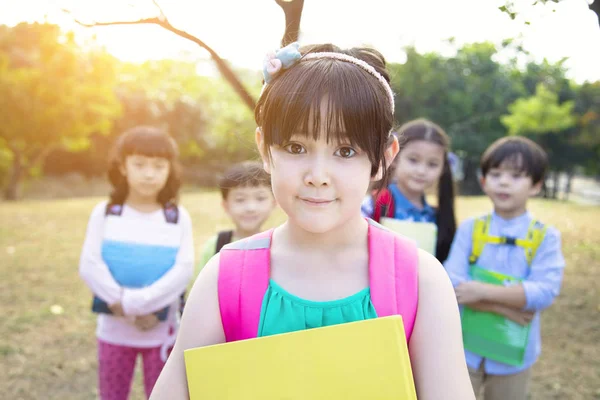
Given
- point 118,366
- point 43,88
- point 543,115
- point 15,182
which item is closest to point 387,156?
point 118,366

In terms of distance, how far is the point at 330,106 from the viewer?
1137 millimetres

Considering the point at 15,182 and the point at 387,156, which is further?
the point at 15,182

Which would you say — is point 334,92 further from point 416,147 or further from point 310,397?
point 416,147

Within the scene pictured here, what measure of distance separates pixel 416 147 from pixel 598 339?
10.2ft

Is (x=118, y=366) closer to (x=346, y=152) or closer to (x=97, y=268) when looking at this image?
(x=97, y=268)

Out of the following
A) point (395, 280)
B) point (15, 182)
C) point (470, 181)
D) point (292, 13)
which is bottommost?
point (15, 182)

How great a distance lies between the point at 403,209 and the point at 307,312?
1.54 metres

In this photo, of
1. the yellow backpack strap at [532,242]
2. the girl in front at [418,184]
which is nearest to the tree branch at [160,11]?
the girl in front at [418,184]

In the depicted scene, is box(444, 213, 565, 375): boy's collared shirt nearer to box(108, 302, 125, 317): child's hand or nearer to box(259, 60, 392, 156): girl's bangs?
box(259, 60, 392, 156): girl's bangs

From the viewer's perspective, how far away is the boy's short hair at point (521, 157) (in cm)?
254

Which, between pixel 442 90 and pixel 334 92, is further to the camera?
pixel 442 90

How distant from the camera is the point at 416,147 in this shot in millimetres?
2627

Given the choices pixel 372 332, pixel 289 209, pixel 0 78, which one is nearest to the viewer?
pixel 372 332

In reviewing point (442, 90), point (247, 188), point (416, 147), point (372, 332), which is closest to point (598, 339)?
point (416, 147)
